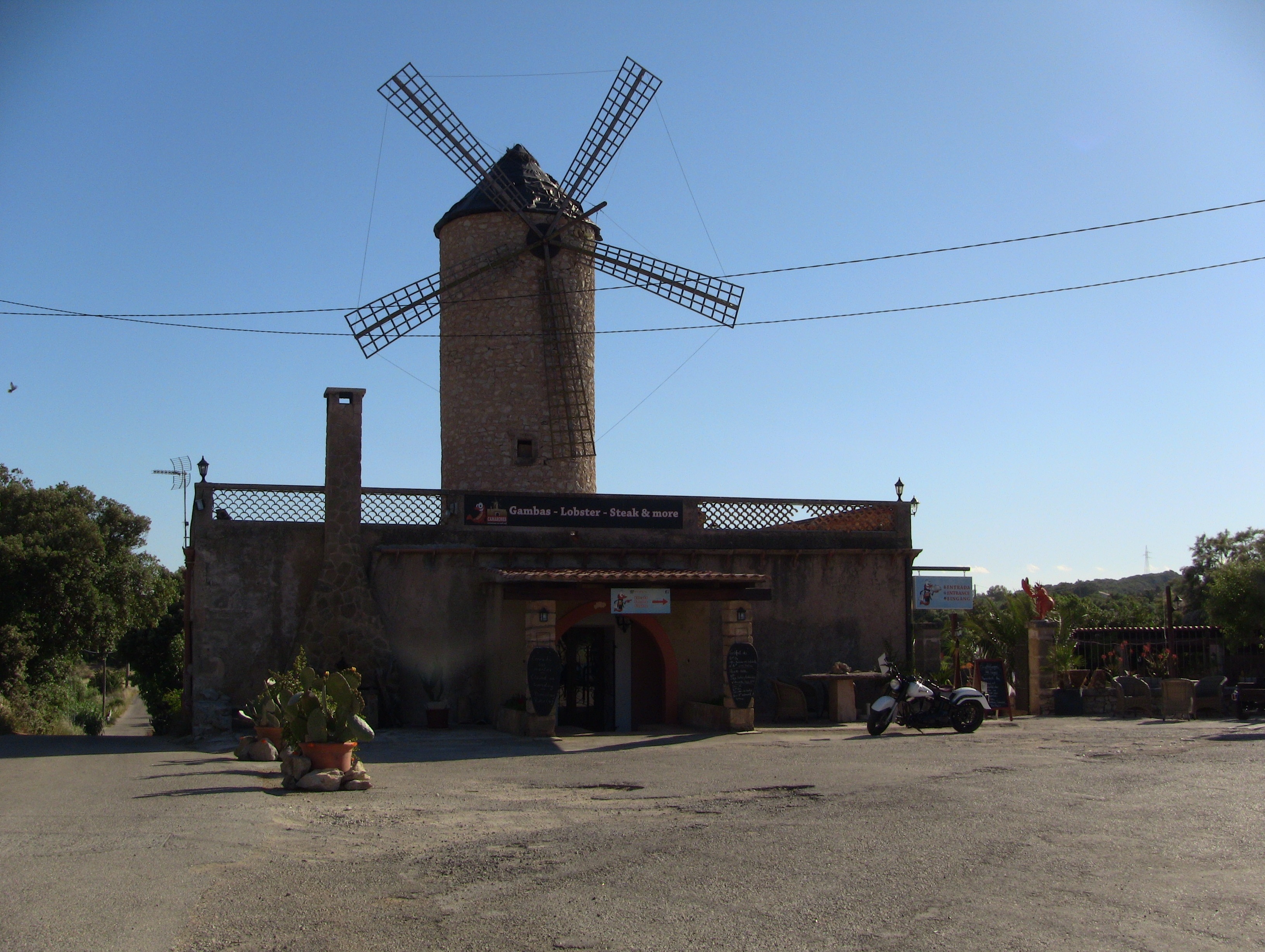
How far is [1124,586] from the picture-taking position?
110062mm

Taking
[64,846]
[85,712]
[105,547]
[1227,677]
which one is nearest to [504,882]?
[64,846]

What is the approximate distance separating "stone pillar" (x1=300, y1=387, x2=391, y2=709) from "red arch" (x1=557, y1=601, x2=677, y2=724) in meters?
2.73

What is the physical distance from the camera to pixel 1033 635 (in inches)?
753

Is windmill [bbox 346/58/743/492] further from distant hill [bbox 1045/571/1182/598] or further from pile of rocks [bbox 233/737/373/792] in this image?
distant hill [bbox 1045/571/1182/598]

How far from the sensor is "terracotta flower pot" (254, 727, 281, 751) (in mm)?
13047

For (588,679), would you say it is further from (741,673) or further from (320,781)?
(320,781)

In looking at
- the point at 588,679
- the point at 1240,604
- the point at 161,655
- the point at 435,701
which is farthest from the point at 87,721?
the point at 1240,604

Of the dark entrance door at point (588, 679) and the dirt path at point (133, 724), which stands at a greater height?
the dark entrance door at point (588, 679)

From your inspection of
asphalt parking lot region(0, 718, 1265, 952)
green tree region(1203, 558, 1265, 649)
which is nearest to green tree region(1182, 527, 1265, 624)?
green tree region(1203, 558, 1265, 649)

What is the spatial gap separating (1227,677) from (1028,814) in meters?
14.0

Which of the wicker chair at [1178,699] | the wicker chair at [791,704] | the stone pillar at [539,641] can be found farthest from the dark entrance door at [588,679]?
the wicker chair at [1178,699]

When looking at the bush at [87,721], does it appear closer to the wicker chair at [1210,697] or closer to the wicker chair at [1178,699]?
the wicker chair at [1178,699]

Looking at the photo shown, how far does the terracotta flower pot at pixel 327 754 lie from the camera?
10.1 metres

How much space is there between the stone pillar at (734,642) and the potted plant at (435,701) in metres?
4.08
